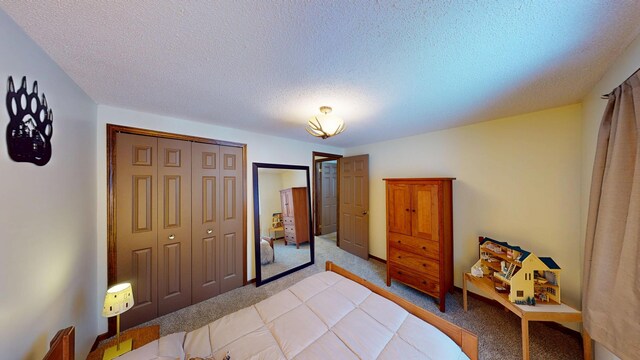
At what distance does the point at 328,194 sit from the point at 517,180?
2.98 meters

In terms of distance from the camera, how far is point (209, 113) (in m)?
2.11

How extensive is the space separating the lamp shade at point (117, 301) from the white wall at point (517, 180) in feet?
11.7

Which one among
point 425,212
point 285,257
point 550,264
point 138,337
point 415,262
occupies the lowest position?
point 285,257

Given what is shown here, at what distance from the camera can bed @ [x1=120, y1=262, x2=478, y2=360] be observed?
1.08 metres

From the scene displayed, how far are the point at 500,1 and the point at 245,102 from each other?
71.2 inches

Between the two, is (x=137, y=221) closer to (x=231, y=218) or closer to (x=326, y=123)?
(x=231, y=218)

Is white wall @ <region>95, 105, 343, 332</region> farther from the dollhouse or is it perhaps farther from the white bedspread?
the dollhouse

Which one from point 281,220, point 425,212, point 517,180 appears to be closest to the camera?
point 517,180

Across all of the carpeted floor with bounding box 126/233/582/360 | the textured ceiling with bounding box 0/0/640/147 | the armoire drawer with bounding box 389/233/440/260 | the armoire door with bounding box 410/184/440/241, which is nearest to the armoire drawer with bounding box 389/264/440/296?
the carpeted floor with bounding box 126/233/582/360

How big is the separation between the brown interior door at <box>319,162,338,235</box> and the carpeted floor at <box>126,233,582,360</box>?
4.57ft

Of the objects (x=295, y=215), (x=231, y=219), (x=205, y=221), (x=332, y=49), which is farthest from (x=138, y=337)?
(x=332, y=49)

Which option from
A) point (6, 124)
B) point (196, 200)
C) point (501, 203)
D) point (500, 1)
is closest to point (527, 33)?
point (500, 1)

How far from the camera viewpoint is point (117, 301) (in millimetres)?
1372

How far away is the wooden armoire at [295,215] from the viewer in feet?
10.6
